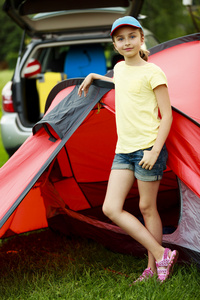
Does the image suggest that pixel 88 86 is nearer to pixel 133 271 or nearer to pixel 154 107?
pixel 154 107

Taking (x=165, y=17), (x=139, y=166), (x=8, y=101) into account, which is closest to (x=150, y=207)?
(x=139, y=166)

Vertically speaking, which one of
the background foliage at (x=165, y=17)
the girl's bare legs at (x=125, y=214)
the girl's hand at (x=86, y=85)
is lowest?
the girl's bare legs at (x=125, y=214)

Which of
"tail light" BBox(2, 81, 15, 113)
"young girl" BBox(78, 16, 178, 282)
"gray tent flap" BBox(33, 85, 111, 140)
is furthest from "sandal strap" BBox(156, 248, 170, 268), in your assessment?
"tail light" BBox(2, 81, 15, 113)

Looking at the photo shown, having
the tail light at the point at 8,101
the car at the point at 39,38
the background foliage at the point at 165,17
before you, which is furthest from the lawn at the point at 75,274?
the background foliage at the point at 165,17

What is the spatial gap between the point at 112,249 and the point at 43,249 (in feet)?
1.63

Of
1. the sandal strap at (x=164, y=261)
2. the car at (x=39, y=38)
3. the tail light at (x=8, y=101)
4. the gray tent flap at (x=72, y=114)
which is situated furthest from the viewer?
the tail light at (x=8, y=101)

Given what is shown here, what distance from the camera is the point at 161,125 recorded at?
2320mm

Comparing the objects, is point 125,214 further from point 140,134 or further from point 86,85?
point 86,85

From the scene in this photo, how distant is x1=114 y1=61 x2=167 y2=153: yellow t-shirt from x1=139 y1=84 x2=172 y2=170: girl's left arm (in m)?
0.04

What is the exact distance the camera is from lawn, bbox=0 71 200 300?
7.80ft

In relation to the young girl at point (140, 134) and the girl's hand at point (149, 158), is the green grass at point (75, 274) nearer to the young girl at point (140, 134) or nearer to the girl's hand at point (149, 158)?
the young girl at point (140, 134)

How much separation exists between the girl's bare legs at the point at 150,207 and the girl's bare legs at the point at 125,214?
67 millimetres

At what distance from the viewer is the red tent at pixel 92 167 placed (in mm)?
2469

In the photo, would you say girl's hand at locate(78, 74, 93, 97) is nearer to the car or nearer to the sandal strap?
the sandal strap
